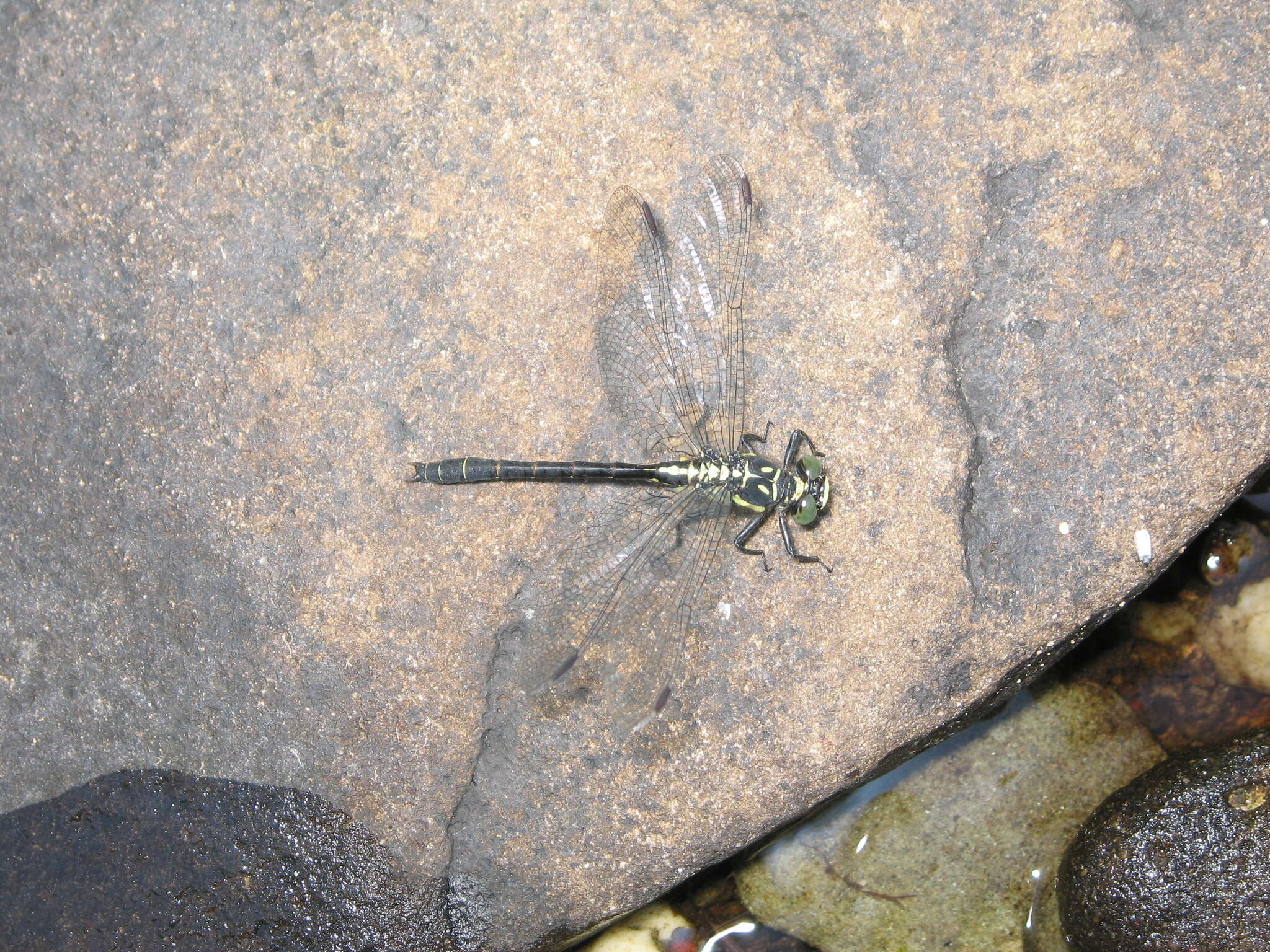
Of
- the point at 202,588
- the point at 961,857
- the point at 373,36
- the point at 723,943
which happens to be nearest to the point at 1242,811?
the point at 961,857

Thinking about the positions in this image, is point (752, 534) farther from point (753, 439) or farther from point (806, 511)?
point (753, 439)

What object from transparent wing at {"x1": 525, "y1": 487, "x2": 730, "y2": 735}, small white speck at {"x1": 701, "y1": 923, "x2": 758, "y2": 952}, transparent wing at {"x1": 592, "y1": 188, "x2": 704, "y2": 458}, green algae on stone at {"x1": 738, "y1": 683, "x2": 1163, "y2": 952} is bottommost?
small white speck at {"x1": 701, "y1": 923, "x2": 758, "y2": 952}

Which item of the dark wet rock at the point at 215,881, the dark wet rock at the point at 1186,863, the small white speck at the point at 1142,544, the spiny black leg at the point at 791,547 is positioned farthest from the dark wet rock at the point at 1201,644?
the dark wet rock at the point at 215,881

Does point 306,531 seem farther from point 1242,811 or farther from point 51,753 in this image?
point 1242,811

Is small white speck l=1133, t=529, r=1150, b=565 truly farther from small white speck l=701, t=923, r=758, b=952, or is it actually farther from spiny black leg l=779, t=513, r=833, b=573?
small white speck l=701, t=923, r=758, b=952

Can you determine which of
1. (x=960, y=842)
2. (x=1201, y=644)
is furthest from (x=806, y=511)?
(x=1201, y=644)

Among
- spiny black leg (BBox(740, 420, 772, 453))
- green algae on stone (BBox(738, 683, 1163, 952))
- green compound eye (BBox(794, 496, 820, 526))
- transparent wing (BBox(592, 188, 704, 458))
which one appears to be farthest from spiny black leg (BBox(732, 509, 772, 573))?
green algae on stone (BBox(738, 683, 1163, 952))

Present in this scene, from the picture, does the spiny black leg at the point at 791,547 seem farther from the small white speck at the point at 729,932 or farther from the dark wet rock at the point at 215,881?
the small white speck at the point at 729,932
